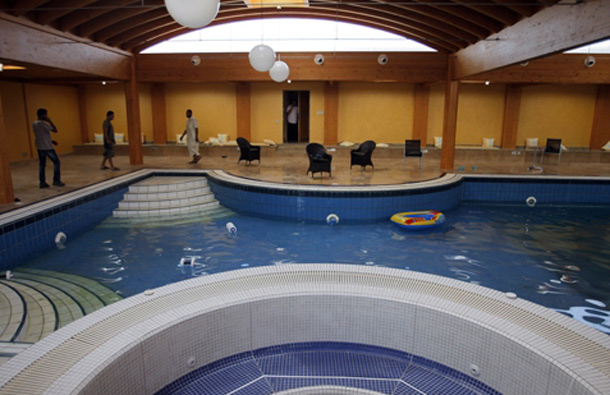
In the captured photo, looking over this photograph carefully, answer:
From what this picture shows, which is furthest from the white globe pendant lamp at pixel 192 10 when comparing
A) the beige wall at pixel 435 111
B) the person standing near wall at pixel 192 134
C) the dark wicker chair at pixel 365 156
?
the beige wall at pixel 435 111

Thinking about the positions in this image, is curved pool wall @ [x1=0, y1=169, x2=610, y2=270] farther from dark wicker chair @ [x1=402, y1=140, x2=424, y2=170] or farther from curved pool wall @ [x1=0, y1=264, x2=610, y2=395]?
curved pool wall @ [x1=0, y1=264, x2=610, y2=395]

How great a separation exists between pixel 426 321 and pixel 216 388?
1.77 metres

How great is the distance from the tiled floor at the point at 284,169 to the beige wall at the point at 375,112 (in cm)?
144

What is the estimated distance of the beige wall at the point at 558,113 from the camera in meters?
15.2

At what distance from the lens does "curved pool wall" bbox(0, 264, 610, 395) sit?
262cm

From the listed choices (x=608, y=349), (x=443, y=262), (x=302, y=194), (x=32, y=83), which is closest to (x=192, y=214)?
(x=302, y=194)

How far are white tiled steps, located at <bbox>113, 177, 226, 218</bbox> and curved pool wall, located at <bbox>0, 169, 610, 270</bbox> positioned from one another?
0.20 meters

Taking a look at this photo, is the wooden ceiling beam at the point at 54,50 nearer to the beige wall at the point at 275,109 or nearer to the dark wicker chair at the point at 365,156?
the beige wall at the point at 275,109

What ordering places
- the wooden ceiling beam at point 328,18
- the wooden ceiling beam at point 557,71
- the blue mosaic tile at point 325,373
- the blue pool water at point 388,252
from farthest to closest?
the wooden ceiling beam at point 557,71 → the wooden ceiling beam at point 328,18 → the blue pool water at point 388,252 → the blue mosaic tile at point 325,373

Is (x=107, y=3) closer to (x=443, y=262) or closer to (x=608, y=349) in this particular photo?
(x=443, y=262)

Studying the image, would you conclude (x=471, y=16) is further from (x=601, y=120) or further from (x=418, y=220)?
(x=601, y=120)

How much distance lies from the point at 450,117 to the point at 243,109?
746cm

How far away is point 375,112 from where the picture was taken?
15.4 metres

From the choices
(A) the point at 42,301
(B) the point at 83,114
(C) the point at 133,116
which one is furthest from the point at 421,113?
(A) the point at 42,301
